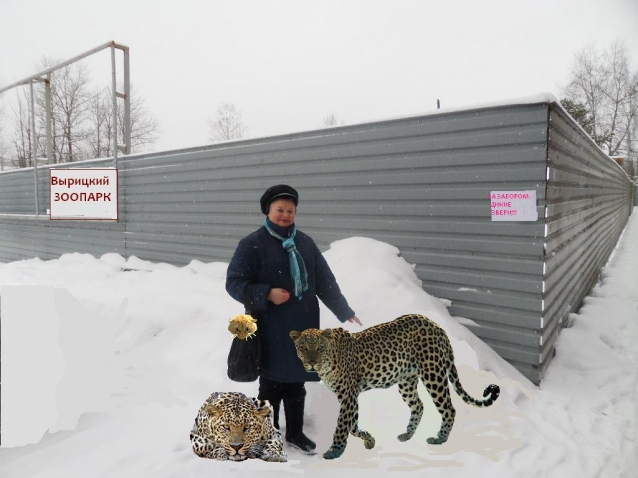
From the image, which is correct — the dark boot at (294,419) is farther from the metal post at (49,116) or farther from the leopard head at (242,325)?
the metal post at (49,116)

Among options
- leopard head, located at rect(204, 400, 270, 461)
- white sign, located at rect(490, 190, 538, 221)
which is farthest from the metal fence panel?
leopard head, located at rect(204, 400, 270, 461)

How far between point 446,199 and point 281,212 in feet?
8.18

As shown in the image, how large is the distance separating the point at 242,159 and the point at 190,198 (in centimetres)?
116

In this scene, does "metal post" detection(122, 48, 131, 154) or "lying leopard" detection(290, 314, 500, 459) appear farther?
"metal post" detection(122, 48, 131, 154)

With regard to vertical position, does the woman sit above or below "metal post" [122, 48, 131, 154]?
below

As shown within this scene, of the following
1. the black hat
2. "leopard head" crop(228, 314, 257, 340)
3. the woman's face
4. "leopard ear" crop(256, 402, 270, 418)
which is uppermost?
the black hat

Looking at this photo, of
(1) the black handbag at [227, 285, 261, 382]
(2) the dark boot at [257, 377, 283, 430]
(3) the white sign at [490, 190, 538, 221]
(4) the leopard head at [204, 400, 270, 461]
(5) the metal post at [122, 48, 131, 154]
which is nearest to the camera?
(4) the leopard head at [204, 400, 270, 461]

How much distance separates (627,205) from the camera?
15281 mm

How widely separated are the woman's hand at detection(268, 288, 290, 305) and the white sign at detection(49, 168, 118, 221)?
4.01 meters

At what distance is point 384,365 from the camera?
1839 mm

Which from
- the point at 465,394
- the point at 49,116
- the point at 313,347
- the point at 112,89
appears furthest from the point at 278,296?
the point at 49,116

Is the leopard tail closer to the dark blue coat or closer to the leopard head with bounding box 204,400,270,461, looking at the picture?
the dark blue coat

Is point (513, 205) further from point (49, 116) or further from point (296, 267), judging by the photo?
point (49, 116)

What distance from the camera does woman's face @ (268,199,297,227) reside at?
1917mm
